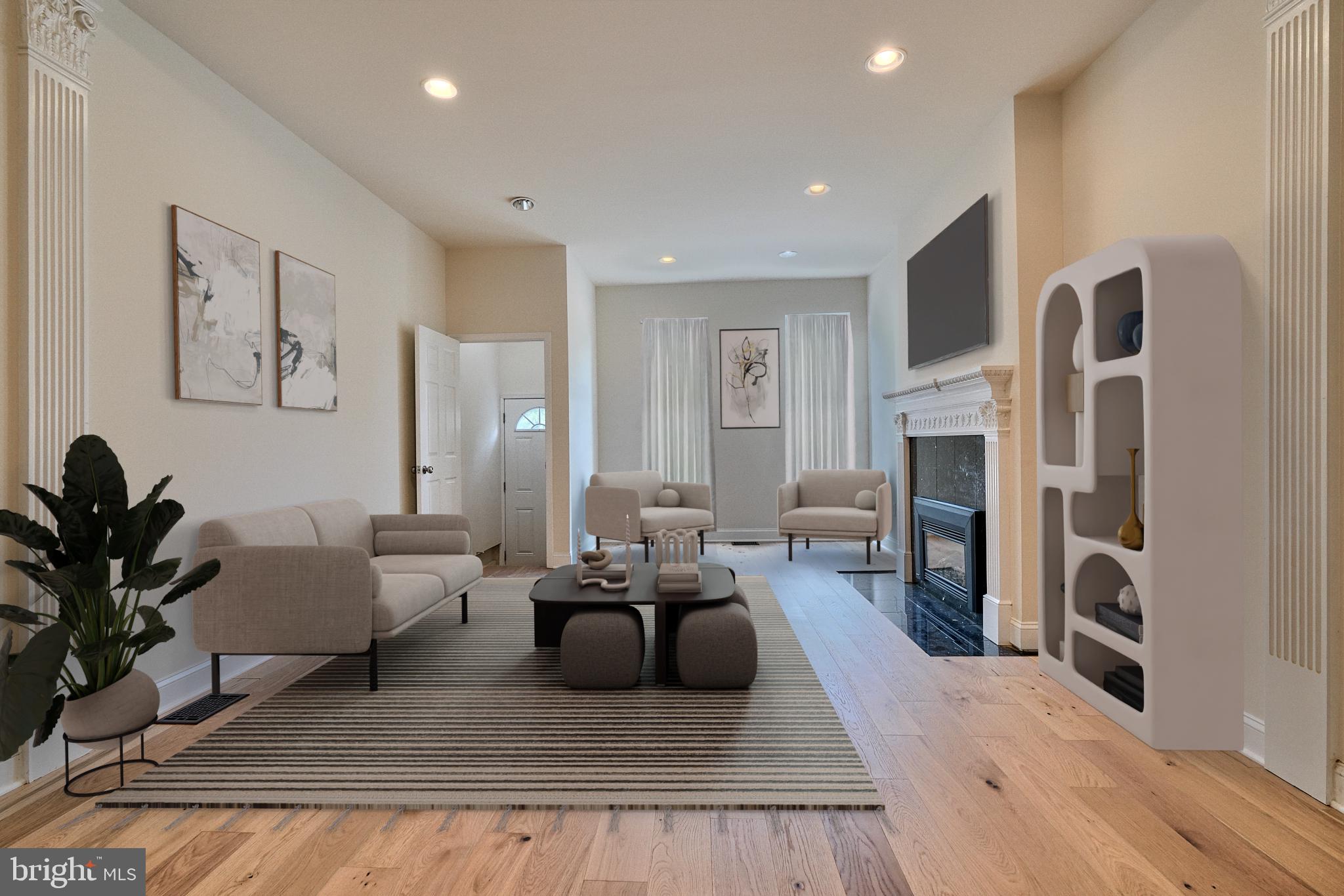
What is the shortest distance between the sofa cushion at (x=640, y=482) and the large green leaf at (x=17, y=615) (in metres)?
4.43

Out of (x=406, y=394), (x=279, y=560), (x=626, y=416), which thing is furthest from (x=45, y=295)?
(x=626, y=416)

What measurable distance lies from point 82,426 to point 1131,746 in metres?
3.78

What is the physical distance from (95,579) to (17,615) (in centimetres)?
19

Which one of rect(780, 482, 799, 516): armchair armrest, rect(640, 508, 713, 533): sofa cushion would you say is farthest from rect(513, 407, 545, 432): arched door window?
rect(780, 482, 799, 516): armchair armrest

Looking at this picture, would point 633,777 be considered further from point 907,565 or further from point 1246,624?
point 907,565

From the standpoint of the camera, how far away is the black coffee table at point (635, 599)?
305 cm

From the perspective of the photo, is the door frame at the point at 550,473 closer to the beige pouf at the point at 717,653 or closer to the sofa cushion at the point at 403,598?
the sofa cushion at the point at 403,598

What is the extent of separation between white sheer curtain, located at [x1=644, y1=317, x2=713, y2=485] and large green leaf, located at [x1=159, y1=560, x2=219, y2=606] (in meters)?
5.31

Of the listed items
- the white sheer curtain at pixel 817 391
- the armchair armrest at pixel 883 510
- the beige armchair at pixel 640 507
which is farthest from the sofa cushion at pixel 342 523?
the white sheer curtain at pixel 817 391

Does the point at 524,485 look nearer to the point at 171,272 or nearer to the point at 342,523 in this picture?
the point at 342,523

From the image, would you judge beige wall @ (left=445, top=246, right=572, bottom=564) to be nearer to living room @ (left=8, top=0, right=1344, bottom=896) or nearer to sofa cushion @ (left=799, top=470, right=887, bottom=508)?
living room @ (left=8, top=0, right=1344, bottom=896)

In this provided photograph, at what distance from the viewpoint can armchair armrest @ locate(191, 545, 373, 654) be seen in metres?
2.88

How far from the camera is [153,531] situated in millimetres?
2297

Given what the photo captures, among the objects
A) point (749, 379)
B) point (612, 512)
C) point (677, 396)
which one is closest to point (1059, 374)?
point (612, 512)
